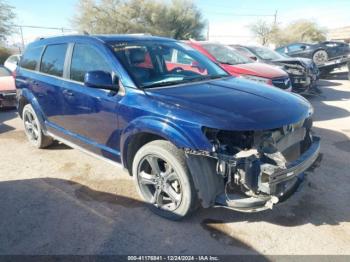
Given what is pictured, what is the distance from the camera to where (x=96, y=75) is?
3.37 m

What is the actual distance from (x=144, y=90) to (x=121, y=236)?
1473 mm

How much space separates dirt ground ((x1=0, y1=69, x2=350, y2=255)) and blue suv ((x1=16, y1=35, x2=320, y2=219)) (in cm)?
30

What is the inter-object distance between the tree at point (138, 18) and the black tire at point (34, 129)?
3151 centimetres

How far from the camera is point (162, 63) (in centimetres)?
401

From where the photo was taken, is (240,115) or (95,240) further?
(95,240)

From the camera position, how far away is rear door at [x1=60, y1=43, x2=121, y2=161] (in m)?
3.63

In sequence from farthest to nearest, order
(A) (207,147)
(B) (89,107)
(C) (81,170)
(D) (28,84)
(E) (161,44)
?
(D) (28,84), (C) (81,170), (E) (161,44), (B) (89,107), (A) (207,147)

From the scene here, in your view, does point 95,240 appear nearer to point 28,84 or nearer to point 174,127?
point 174,127

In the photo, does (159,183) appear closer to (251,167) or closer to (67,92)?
(251,167)

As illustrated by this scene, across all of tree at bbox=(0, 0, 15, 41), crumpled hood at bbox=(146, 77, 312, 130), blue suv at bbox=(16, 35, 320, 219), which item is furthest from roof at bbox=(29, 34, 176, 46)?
tree at bbox=(0, 0, 15, 41)

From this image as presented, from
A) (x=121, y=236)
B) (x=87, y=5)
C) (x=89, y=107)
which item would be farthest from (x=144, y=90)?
(x=87, y=5)

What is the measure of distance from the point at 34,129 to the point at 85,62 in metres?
2.21

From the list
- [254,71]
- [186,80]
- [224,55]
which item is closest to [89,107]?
[186,80]

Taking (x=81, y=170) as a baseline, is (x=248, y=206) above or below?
above
